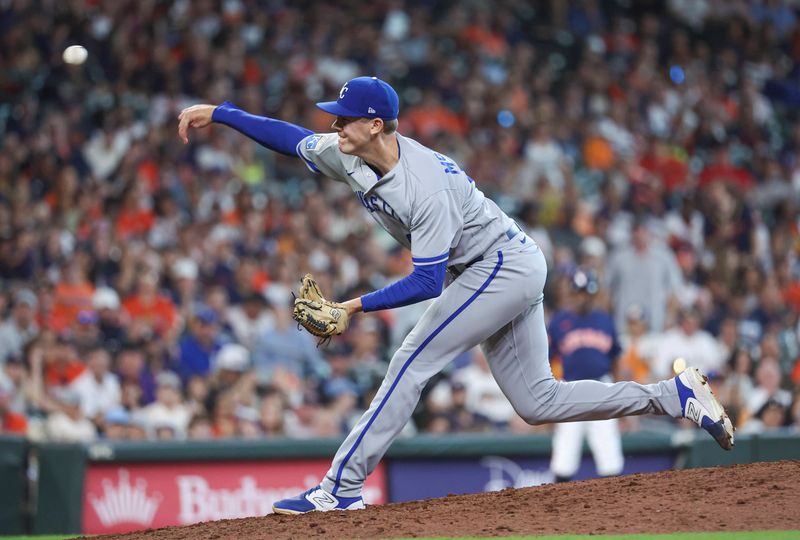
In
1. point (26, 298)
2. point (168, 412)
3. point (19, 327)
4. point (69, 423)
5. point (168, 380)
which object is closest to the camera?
point (69, 423)

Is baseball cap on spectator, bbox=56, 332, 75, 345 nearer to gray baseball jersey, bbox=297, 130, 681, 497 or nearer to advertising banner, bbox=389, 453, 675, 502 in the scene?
advertising banner, bbox=389, 453, 675, 502

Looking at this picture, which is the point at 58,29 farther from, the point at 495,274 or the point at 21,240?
the point at 495,274

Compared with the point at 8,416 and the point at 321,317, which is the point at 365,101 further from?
the point at 8,416

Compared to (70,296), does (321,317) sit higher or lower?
lower

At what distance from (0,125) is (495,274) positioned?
8355 millimetres

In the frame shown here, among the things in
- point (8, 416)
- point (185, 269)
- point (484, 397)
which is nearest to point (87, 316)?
point (185, 269)

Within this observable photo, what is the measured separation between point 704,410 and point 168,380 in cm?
533

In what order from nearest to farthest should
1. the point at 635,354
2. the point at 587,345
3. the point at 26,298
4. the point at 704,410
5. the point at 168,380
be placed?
the point at 704,410 < the point at 587,345 < the point at 168,380 < the point at 26,298 < the point at 635,354

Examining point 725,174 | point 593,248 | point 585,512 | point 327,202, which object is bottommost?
point 585,512

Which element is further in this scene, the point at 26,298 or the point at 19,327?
the point at 26,298

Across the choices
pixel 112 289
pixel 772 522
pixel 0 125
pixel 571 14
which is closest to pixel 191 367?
pixel 112 289

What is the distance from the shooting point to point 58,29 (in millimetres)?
13281

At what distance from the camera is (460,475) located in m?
9.07

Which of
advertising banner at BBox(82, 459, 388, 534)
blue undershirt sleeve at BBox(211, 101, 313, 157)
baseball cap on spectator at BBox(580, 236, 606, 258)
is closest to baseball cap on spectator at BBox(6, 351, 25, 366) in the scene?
advertising banner at BBox(82, 459, 388, 534)
